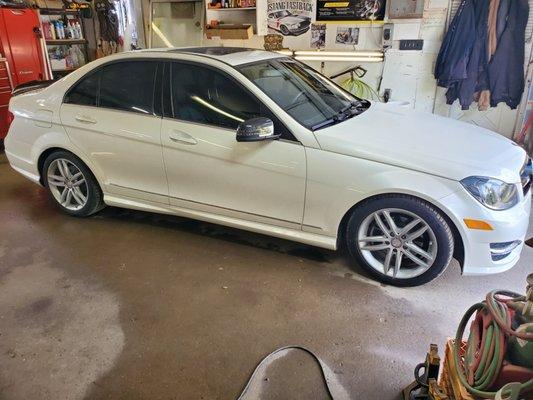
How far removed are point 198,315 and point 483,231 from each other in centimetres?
161

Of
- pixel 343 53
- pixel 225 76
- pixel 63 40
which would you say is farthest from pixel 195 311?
pixel 63 40

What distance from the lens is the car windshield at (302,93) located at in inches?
102

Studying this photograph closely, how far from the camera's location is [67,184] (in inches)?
133

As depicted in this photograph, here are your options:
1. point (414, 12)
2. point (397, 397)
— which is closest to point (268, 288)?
point (397, 397)

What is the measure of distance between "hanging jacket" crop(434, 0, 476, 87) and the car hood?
91.0 inches

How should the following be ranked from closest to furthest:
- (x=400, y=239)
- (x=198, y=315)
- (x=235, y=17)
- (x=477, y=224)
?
1. (x=477, y=224)
2. (x=198, y=315)
3. (x=400, y=239)
4. (x=235, y=17)

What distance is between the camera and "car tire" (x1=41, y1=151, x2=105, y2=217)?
327 cm

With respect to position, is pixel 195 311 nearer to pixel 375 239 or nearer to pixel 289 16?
pixel 375 239

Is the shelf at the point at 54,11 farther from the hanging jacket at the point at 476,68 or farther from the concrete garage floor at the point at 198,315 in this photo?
the hanging jacket at the point at 476,68

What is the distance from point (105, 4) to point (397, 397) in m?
7.10

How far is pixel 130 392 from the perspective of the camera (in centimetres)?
183

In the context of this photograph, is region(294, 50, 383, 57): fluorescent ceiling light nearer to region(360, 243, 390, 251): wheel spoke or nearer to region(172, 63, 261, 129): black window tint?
region(172, 63, 261, 129): black window tint

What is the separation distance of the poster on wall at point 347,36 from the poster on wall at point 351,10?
0.45ft

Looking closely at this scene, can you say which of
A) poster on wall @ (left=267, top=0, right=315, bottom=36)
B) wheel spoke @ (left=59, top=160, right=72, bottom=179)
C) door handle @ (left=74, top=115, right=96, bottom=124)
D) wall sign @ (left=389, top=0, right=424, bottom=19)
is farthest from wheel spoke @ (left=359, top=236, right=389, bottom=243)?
poster on wall @ (left=267, top=0, right=315, bottom=36)
